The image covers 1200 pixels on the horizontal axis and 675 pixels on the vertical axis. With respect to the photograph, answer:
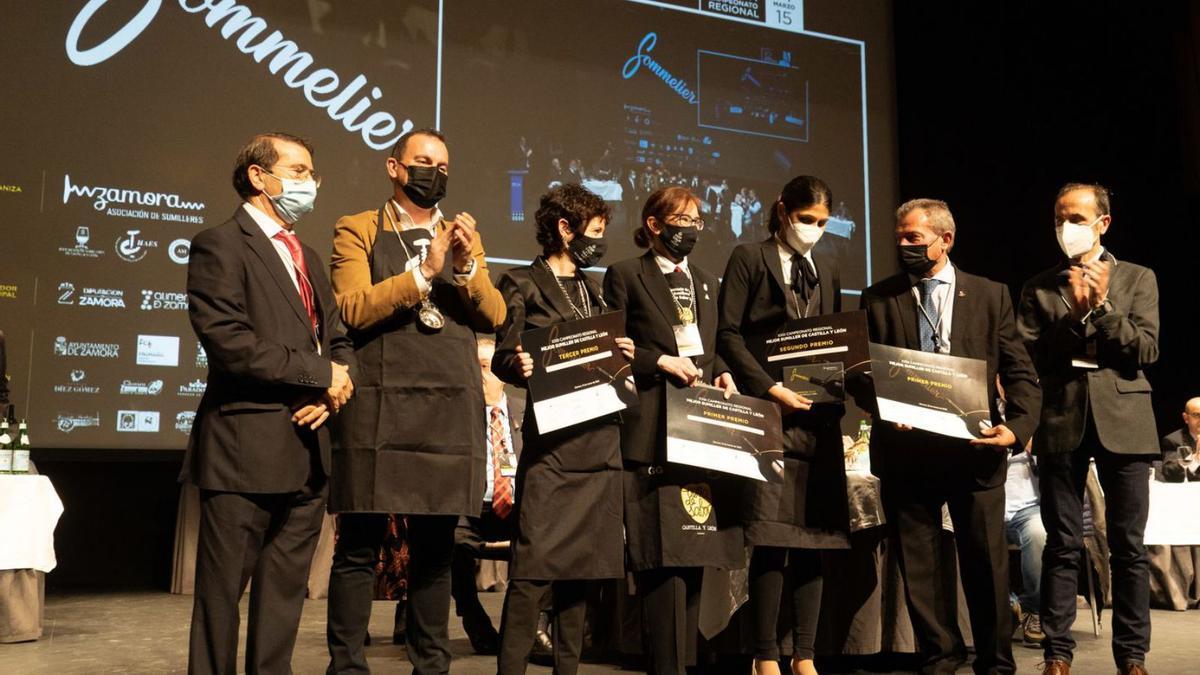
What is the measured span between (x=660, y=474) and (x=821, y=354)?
0.57 m

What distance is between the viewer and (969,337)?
3158mm

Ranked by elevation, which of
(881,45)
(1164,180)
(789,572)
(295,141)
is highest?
(881,45)

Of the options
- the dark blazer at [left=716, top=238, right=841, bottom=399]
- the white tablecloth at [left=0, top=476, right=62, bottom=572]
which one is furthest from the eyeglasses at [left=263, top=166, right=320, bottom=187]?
the white tablecloth at [left=0, top=476, right=62, bottom=572]

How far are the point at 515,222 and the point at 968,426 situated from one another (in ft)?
11.4

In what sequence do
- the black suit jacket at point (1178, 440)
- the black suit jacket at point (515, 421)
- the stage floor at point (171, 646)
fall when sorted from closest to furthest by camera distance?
the stage floor at point (171, 646) < the black suit jacket at point (515, 421) < the black suit jacket at point (1178, 440)

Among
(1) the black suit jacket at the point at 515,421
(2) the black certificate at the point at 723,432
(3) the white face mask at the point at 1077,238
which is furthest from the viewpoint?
(1) the black suit jacket at the point at 515,421

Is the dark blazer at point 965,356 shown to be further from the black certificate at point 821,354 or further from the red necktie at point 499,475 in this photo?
the red necktie at point 499,475

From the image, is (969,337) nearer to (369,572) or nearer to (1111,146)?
(369,572)

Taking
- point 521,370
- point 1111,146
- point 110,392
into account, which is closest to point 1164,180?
point 1111,146

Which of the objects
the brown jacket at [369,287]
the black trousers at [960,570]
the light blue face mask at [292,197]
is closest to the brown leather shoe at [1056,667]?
the black trousers at [960,570]

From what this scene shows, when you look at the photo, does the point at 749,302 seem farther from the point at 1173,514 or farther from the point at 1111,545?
the point at 1173,514

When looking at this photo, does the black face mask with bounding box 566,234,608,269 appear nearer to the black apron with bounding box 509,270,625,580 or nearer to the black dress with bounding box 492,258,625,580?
the black dress with bounding box 492,258,625,580

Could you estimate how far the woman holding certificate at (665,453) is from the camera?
287 cm

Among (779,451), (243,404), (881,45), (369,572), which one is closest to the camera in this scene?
(243,404)
